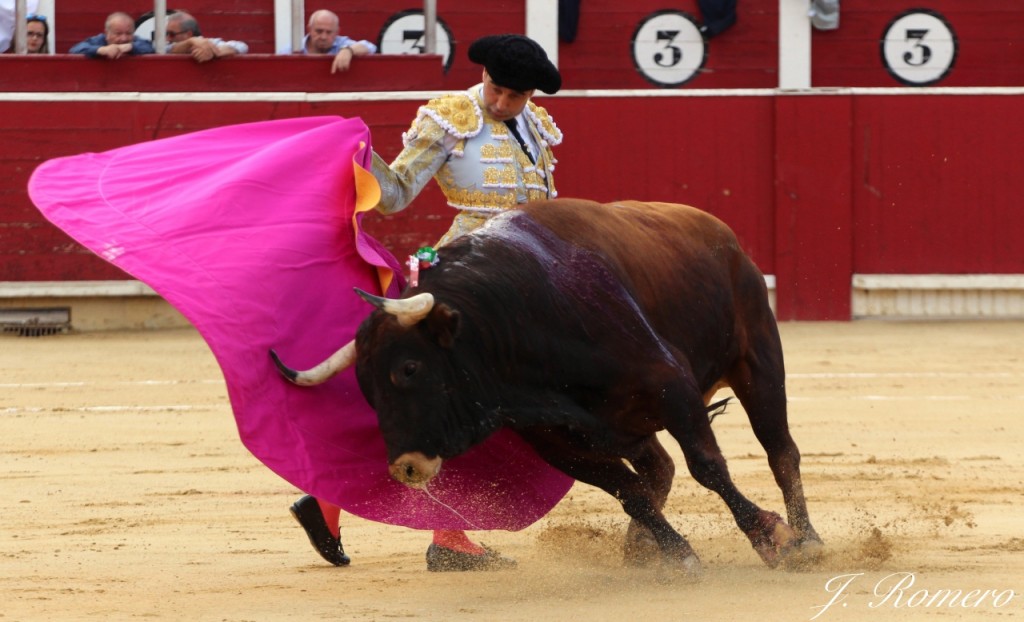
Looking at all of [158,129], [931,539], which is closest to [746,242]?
[158,129]

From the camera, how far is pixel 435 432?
3135mm

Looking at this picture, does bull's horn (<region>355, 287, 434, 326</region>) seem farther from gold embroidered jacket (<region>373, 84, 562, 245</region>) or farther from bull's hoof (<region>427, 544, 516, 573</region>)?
bull's hoof (<region>427, 544, 516, 573</region>)

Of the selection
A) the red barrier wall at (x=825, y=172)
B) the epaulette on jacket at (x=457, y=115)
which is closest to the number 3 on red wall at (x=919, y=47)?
the red barrier wall at (x=825, y=172)

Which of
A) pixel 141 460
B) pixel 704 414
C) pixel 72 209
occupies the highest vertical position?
pixel 72 209

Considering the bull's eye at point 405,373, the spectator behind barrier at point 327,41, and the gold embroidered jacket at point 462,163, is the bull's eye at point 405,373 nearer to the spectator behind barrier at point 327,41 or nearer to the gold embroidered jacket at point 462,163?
the gold embroidered jacket at point 462,163

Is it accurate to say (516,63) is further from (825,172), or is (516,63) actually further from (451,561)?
(825,172)

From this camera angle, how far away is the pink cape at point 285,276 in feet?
11.0

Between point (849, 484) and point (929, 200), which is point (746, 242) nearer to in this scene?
point (929, 200)

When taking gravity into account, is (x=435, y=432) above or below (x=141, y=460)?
above

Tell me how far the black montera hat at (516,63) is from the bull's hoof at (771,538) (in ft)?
3.38

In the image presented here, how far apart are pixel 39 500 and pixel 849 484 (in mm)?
2287

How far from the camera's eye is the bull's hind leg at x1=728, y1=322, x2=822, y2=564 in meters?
3.81

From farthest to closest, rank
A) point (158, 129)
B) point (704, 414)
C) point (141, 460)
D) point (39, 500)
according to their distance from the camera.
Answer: point (158, 129)
point (141, 460)
point (39, 500)
point (704, 414)

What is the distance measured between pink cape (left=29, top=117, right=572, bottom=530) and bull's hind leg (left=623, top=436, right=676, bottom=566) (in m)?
0.19
